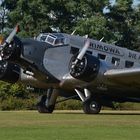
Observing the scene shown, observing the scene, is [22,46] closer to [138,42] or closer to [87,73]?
[87,73]

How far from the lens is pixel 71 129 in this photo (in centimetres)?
1889

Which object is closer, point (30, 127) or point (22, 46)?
point (30, 127)

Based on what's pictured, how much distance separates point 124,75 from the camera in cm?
2977

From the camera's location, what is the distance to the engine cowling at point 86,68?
2859 cm

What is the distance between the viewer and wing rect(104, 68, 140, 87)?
2948 cm

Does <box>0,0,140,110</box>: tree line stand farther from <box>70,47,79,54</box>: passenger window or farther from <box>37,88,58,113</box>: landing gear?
<box>70,47,79,54</box>: passenger window

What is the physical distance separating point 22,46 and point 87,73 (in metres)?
3.62

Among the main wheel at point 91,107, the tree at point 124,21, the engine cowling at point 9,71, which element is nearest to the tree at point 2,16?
the tree at point 124,21

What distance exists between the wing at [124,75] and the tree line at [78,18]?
26056 mm

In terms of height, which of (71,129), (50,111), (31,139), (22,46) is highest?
(31,139)

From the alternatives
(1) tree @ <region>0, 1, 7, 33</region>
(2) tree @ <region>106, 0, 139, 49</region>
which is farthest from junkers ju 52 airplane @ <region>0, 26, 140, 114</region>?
(1) tree @ <region>0, 1, 7, 33</region>

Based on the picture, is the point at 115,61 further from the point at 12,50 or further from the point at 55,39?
the point at 12,50

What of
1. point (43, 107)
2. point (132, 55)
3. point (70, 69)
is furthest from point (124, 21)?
point (70, 69)

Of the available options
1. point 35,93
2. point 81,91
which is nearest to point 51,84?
point 81,91
